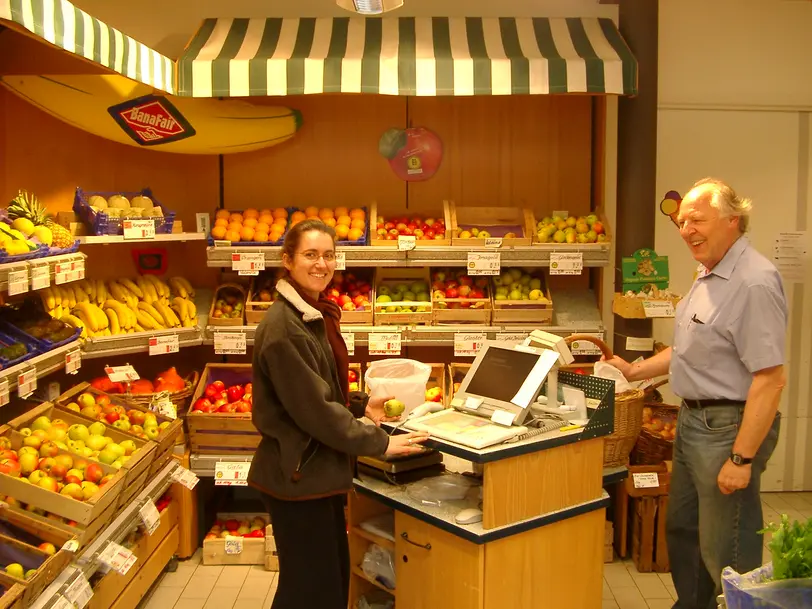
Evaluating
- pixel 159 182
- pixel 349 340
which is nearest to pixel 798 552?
Answer: pixel 349 340

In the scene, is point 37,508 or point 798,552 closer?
point 798,552

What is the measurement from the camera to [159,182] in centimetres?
515

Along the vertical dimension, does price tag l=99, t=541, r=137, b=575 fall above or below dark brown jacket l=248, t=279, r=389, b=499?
below

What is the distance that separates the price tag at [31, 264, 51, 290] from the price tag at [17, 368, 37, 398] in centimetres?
37

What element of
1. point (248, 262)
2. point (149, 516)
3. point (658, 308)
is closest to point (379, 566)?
point (149, 516)

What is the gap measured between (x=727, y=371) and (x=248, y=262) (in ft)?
8.98

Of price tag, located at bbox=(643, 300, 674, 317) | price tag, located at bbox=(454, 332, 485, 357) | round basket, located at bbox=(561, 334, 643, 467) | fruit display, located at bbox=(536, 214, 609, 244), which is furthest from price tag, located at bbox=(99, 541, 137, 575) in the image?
price tag, located at bbox=(643, 300, 674, 317)

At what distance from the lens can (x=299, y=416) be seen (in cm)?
266

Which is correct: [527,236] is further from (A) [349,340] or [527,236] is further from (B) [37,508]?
(B) [37,508]

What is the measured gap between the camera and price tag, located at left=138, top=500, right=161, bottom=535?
3.75m

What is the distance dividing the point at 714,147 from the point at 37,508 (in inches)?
Answer: 180

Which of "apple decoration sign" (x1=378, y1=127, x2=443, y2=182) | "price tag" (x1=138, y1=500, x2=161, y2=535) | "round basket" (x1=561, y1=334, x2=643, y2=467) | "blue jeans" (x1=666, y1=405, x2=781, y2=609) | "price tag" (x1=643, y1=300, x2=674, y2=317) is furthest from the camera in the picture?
"apple decoration sign" (x1=378, y1=127, x2=443, y2=182)

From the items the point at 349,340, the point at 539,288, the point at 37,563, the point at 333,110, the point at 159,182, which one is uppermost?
the point at 333,110

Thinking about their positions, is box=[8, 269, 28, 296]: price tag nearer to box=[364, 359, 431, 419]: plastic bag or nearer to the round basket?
box=[364, 359, 431, 419]: plastic bag
